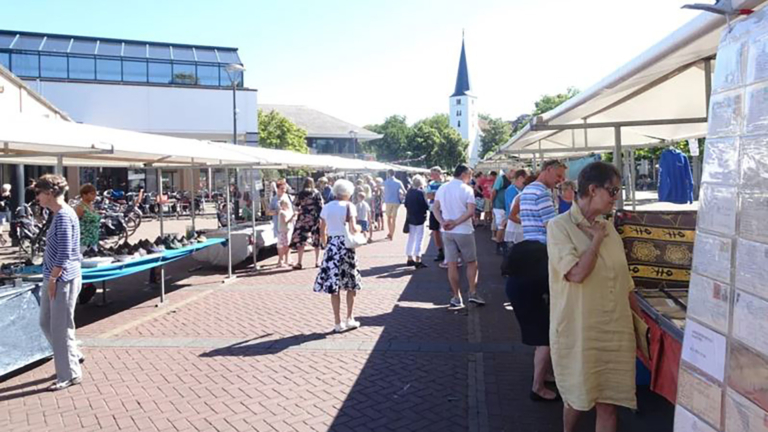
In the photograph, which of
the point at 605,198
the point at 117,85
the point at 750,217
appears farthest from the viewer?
the point at 117,85

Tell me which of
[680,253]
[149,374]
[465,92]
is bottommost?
[149,374]

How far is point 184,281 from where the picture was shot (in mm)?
9391

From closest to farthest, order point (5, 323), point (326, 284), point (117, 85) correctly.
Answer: point (5, 323) < point (326, 284) < point (117, 85)

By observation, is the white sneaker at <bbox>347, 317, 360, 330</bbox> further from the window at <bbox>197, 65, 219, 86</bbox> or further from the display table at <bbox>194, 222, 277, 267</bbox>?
the window at <bbox>197, 65, 219, 86</bbox>

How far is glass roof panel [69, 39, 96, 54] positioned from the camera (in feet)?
97.6

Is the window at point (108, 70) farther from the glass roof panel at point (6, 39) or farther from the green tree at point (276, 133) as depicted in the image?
the green tree at point (276, 133)

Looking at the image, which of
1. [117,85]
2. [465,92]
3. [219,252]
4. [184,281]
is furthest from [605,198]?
[465,92]

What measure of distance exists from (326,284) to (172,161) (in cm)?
580

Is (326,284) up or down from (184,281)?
up

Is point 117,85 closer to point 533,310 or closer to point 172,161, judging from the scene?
point 172,161

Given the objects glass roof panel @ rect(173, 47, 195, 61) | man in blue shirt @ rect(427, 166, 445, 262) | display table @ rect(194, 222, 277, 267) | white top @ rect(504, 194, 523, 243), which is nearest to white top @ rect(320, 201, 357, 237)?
white top @ rect(504, 194, 523, 243)

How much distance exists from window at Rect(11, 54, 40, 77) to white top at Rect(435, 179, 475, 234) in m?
29.0

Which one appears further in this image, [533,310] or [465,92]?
[465,92]

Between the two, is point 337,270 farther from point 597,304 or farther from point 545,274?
point 597,304
